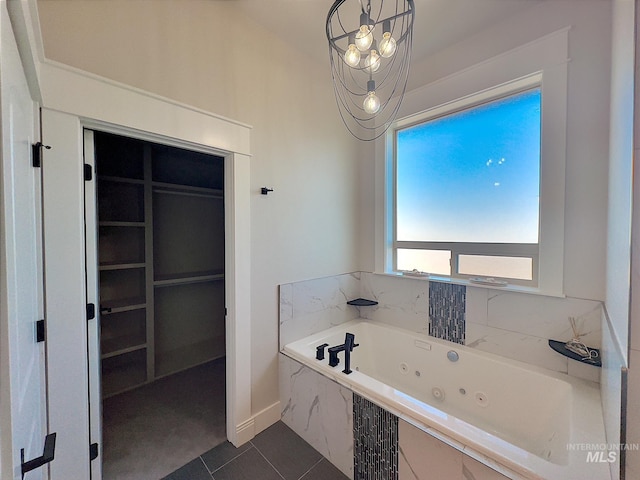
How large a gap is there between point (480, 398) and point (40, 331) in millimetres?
2552

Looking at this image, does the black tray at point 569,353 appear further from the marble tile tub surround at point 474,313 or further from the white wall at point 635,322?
the white wall at point 635,322

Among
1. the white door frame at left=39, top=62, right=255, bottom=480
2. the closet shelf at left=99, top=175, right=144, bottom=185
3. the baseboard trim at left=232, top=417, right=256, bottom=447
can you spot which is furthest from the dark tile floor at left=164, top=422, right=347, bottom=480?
the closet shelf at left=99, top=175, right=144, bottom=185

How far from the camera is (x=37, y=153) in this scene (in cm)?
105

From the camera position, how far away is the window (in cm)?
188

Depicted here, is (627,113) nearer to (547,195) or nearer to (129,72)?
(547,195)

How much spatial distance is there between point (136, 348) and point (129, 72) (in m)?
2.35

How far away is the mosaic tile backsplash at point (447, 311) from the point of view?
2051mm

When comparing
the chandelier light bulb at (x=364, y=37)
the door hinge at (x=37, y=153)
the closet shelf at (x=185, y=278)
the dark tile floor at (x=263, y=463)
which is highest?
the chandelier light bulb at (x=364, y=37)

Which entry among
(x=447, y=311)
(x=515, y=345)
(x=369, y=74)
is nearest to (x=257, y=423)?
(x=447, y=311)

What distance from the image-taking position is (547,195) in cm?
171

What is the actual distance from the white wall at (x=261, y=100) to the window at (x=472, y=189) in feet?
1.83

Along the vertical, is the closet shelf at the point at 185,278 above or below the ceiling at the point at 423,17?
below

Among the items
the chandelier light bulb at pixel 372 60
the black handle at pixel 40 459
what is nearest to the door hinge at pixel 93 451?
the black handle at pixel 40 459

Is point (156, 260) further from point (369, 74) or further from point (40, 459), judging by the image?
point (369, 74)
